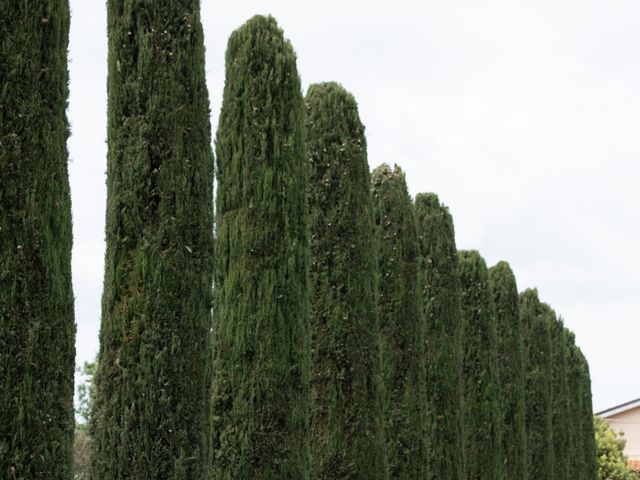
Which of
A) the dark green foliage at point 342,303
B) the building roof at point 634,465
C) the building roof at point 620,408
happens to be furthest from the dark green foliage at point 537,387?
the building roof at point 620,408

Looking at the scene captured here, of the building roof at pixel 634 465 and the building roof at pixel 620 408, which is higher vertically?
the building roof at pixel 620 408

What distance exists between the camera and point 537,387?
28.1 m

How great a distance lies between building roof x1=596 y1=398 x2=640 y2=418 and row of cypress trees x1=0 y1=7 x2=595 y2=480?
33.5 meters

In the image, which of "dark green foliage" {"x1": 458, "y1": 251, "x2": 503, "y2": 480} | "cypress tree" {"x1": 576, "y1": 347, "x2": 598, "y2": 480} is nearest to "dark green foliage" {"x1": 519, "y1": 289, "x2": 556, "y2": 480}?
"dark green foliage" {"x1": 458, "y1": 251, "x2": 503, "y2": 480}

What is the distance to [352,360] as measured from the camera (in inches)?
657

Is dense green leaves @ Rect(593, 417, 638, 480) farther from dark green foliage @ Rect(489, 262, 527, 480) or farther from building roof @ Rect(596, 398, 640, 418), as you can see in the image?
dark green foliage @ Rect(489, 262, 527, 480)

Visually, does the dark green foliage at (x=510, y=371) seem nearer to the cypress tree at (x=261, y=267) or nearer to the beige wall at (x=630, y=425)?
the cypress tree at (x=261, y=267)

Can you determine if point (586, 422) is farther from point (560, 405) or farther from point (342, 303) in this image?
point (342, 303)

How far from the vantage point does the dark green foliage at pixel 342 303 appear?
1638 centimetres

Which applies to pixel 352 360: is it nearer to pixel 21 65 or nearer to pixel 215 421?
pixel 215 421

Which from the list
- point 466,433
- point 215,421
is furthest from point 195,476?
point 466,433

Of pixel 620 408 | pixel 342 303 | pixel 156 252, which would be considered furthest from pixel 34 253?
pixel 620 408

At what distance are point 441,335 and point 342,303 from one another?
4.32 meters

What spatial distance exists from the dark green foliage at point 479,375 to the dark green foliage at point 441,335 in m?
1.90
